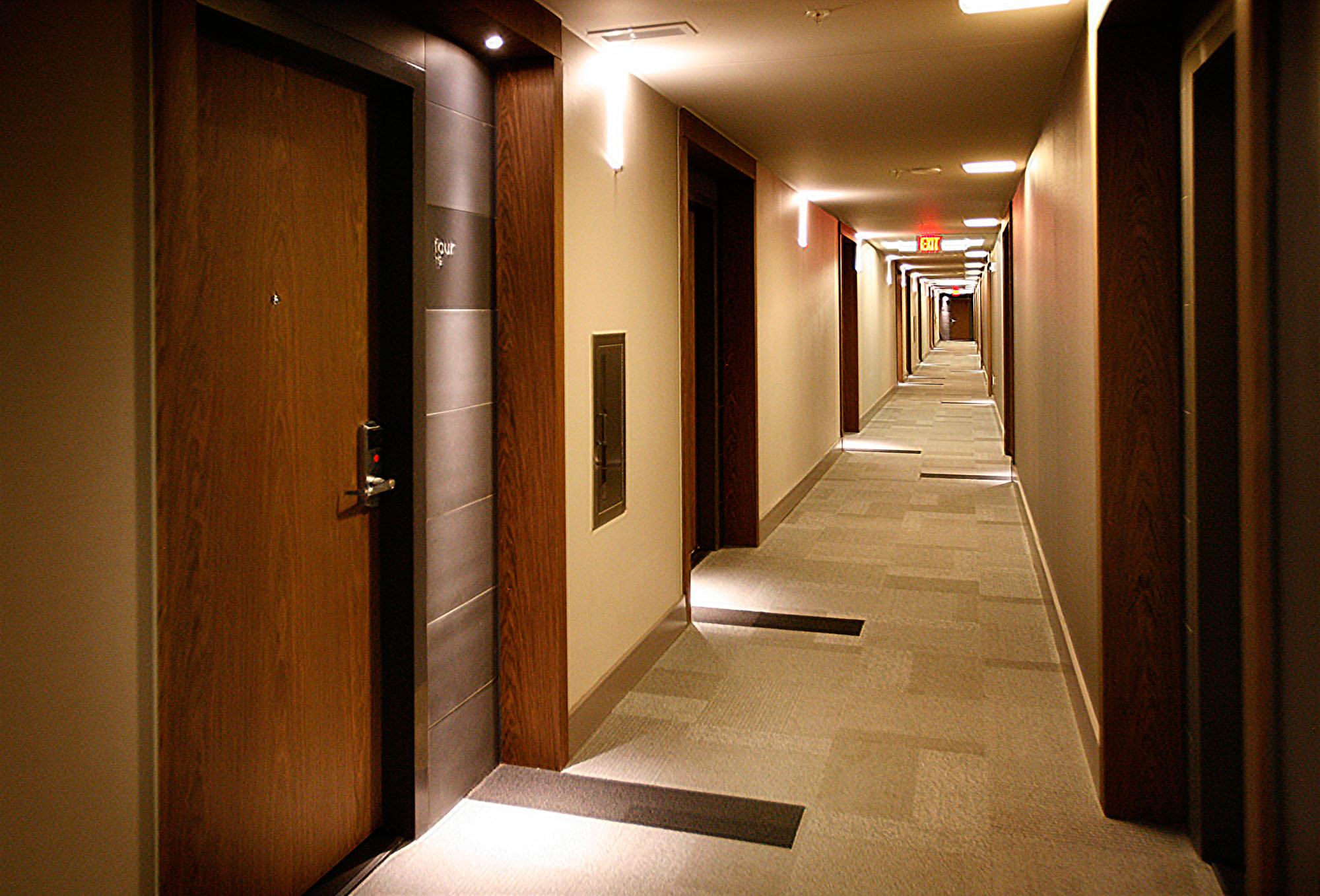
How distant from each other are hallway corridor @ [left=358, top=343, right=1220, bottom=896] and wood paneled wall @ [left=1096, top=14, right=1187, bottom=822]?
242 mm

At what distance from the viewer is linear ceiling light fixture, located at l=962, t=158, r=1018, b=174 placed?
7.18m

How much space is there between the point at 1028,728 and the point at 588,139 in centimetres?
270

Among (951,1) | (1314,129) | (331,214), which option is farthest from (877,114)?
(1314,129)

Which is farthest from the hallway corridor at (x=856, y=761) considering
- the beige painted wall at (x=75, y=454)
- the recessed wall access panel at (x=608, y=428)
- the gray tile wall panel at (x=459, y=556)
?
the beige painted wall at (x=75, y=454)

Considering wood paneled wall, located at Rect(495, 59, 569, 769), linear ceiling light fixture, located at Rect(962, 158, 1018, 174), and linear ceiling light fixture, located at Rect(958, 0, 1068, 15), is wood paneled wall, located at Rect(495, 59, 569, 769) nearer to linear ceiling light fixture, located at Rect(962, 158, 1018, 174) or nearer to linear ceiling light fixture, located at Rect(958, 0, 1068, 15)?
linear ceiling light fixture, located at Rect(958, 0, 1068, 15)

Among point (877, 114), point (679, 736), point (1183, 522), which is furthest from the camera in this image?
point (877, 114)

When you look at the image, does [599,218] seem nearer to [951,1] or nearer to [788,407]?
[951,1]

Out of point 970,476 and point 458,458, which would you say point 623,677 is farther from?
point 970,476

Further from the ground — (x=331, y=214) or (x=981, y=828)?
(x=331, y=214)

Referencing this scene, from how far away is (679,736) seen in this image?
382 centimetres

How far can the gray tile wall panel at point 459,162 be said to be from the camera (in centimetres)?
308

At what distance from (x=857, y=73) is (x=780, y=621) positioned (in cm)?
260

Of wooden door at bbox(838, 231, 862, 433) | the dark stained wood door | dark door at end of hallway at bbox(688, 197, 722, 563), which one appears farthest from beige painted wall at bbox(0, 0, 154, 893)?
wooden door at bbox(838, 231, 862, 433)

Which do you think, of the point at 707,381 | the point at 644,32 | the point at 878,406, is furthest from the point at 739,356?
the point at 878,406
